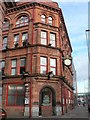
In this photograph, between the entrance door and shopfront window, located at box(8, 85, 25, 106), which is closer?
the entrance door

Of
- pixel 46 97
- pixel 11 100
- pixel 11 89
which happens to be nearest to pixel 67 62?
pixel 46 97

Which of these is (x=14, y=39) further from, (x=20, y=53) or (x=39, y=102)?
(x=39, y=102)

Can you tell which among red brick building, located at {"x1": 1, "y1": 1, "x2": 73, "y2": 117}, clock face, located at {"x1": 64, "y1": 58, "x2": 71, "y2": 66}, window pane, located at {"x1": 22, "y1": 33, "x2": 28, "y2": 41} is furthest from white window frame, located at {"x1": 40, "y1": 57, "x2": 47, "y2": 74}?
window pane, located at {"x1": 22, "y1": 33, "x2": 28, "y2": 41}

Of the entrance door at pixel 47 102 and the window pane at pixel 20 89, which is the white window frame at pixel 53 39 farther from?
the window pane at pixel 20 89

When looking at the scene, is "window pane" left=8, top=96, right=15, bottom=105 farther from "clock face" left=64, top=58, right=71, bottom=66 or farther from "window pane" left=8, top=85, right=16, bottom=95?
"clock face" left=64, top=58, right=71, bottom=66

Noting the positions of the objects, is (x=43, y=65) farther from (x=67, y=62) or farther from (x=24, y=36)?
(x=24, y=36)

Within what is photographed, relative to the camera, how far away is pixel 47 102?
27625 millimetres

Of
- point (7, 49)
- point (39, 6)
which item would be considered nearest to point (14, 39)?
point (7, 49)

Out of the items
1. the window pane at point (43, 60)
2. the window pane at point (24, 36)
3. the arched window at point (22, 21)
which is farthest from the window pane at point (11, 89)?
the arched window at point (22, 21)

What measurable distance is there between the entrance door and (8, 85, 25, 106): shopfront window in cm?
254

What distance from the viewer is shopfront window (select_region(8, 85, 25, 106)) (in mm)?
27591

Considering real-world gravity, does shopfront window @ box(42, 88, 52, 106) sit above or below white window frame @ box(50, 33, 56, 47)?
below

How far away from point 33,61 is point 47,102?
5.53 m

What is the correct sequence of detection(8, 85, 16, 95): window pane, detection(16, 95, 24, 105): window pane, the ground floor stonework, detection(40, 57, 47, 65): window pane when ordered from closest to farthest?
the ground floor stonework
detection(16, 95, 24, 105): window pane
detection(40, 57, 47, 65): window pane
detection(8, 85, 16, 95): window pane
